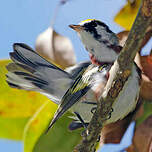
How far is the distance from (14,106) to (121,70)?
2.84ft

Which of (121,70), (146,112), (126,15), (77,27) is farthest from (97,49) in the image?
(121,70)

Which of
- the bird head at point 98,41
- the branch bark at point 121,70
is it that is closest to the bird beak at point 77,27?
the bird head at point 98,41

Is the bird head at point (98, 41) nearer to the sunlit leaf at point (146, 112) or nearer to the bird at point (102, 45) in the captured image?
the bird at point (102, 45)

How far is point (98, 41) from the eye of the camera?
182 centimetres

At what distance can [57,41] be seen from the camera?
6.08 feet

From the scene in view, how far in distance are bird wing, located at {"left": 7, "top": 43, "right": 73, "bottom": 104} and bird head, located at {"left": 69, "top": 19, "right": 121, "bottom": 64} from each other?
0.48 ft

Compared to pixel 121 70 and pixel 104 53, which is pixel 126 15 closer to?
pixel 104 53

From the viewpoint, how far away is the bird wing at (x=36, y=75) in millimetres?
1640

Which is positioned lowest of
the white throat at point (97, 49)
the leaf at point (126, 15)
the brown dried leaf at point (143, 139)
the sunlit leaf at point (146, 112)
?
the brown dried leaf at point (143, 139)

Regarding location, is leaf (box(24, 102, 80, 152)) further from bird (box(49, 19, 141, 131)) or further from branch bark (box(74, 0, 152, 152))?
branch bark (box(74, 0, 152, 152))

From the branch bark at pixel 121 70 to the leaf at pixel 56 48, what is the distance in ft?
2.16

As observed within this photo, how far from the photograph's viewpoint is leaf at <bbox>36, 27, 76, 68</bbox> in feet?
5.76

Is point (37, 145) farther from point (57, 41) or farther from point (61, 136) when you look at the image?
point (57, 41)

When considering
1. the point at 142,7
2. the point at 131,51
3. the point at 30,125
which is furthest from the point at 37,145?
the point at 142,7
